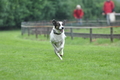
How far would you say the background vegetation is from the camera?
44.7 meters

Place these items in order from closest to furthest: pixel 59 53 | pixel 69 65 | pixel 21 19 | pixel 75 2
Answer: pixel 69 65 → pixel 59 53 → pixel 21 19 → pixel 75 2

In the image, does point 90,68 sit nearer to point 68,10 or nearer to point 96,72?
point 96,72

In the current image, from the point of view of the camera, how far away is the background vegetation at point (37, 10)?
44.7 meters

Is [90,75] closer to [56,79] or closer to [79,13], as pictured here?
[56,79]

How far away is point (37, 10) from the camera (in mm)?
48750

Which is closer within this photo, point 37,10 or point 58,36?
point 58,36

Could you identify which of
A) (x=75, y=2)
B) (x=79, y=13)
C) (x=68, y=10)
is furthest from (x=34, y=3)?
(x=79, y=13)

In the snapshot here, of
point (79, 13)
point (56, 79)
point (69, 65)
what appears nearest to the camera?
point (56, 79)

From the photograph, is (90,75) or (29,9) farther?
(29,9)

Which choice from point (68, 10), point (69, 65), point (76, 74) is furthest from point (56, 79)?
point (68, 10)

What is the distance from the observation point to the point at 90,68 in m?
9.59

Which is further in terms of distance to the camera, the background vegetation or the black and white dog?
the background vegetation

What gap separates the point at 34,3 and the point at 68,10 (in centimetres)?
659

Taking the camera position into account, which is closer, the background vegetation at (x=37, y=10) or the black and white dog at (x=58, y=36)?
the black and white dog at (x=58, y=36)
